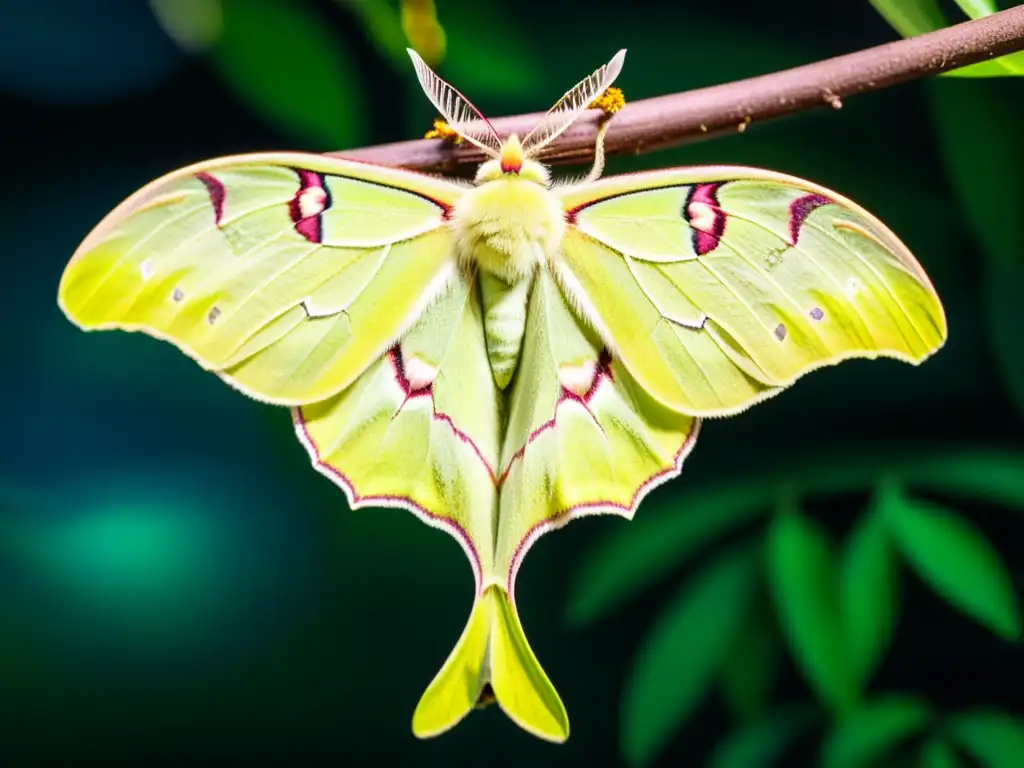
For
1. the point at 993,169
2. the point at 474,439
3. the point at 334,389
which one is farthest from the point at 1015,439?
the point at 334,389

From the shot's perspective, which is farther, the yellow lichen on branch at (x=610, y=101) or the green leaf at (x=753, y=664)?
the green leaf at (x=753, y=664)

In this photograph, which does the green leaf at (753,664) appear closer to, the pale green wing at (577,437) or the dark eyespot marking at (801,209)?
the pale green wing at (577,437)

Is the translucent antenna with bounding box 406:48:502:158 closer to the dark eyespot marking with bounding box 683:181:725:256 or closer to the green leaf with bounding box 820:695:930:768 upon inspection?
the dark eyespot marking with bounding box 683:181:725:256

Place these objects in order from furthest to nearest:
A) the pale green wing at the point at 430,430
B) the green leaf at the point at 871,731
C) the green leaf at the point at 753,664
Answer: the green leaf at the point at 753,664
the green leaf at the point at 871,731
the pale green wing at the point at 430,430

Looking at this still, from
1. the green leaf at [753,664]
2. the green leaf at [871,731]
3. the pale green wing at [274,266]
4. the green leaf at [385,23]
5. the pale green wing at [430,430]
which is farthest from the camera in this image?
the green leaf at [753,664]

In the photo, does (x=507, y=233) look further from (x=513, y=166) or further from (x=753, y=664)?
(x=753, y=664)

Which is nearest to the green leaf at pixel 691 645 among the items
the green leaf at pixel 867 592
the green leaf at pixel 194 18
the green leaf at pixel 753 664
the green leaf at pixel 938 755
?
the green leaf at pixel 753 664

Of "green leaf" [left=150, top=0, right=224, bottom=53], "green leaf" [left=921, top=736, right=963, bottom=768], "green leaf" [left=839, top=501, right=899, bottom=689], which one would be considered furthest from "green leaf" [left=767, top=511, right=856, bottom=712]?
"green leaf" [left=150, top=0, right=224, bottom=53]
